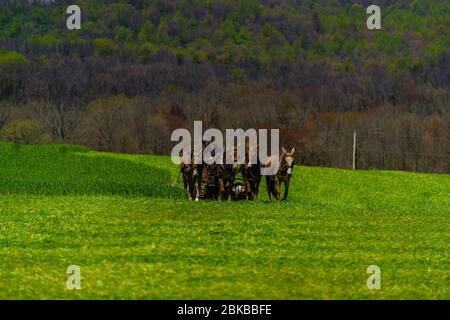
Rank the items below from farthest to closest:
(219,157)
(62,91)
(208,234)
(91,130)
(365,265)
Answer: (62,91), (91,130), (219,157), (208,234), (365,265)

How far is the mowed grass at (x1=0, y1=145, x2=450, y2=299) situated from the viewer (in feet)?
41.4

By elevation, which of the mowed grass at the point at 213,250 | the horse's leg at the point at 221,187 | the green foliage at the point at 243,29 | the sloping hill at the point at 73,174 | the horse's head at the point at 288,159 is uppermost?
the green foliage at the point at 243,29

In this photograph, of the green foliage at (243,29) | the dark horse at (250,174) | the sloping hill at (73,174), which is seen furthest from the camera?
the green foliage at (243,29)

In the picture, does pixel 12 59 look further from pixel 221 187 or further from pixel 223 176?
pixel 223 176

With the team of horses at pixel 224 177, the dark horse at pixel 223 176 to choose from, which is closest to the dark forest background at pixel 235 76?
the team of horses at pixel 224 177

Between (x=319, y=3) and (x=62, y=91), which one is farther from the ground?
(x=319, y=3)

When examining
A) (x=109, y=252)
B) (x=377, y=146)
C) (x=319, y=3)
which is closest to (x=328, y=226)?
(x=109, y=252)

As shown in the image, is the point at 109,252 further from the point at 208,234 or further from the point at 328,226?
the point at 328,226

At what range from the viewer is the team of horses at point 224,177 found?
3103cm

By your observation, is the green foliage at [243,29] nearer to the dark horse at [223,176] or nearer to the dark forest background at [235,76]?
the dark forest background at [235,76]

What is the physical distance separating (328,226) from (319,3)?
5903 inches

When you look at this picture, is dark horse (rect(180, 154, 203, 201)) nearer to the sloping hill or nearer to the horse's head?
the sloping hill

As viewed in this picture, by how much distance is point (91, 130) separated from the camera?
10012 cm

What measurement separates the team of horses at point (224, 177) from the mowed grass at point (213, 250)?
9.52 feet
